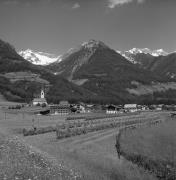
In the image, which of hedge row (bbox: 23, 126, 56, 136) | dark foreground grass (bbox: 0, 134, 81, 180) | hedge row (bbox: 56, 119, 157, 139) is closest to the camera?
dark foreground grass (bbox: 0, 134, 81, 180)

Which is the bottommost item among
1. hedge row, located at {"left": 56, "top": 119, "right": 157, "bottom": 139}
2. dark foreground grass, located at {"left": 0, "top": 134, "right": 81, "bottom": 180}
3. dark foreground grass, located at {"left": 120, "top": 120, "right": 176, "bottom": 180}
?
dark foreground grass, located at {"left": 120, "top": 120, "right": 176, "bottom": 180}

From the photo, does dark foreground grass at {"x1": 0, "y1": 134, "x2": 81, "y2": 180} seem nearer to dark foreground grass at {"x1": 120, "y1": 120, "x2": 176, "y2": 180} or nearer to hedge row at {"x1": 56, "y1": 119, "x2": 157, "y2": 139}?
dark foreground grass at {"x1": 120, "y1": 120, "x2": 176, "y2": 180}

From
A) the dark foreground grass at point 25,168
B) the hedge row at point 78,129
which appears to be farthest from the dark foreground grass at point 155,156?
the dark foreground grass at point 25,168

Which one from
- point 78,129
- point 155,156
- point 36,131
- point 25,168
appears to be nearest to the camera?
point 25,168

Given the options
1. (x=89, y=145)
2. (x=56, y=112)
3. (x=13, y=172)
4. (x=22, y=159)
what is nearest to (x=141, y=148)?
(x=89, y=145)

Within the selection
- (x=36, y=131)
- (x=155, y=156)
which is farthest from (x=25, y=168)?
(x=36, y=131)

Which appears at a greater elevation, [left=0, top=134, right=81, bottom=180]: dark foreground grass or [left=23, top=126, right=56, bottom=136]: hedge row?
[left=0, top=134, right=81, bottom=180]: dark foreground grass

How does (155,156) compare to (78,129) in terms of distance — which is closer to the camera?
(155,156)

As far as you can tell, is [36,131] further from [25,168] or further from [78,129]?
[25,168]

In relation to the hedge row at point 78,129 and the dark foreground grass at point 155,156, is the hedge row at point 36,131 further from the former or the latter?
the dark foreground grass at point 155,156

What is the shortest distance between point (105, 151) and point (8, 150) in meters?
34.9

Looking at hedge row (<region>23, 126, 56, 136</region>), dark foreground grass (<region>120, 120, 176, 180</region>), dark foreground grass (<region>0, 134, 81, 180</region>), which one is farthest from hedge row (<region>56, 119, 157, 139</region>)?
dark foreground grass (<region>0, 134, 81, 180</region>)

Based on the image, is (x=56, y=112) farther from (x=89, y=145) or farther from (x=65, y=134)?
(x=89, y=145)

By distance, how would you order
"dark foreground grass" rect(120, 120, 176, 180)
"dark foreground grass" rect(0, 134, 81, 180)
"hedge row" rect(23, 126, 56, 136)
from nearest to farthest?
1. "dark foreground grass" rect(0, 134, 81, 180)
2. "dark foreground grass" rect(120, 120, 176, 180)
3. "hedge row" rect(23, 126, 56, 136)
